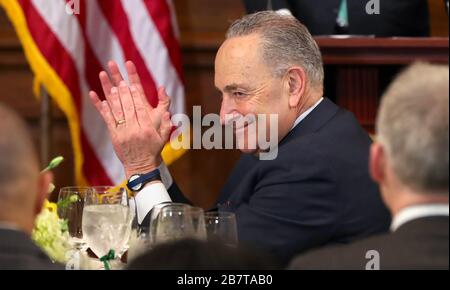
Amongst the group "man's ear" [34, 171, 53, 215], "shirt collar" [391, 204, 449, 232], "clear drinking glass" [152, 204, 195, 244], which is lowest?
"clear drinking glass" [152, 204, 195, 244]

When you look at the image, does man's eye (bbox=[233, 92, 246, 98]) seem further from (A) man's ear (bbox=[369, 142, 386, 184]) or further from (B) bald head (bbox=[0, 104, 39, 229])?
(B) bald head (bbox=[0, 104, 39, 229])

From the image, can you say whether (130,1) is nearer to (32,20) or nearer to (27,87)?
(32,20)

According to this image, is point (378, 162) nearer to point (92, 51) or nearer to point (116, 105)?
point (116, 105)

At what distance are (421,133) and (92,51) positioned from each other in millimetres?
3132

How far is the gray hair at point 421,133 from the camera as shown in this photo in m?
1.49

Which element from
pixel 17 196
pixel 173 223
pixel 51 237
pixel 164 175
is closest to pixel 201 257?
pixel 17 196

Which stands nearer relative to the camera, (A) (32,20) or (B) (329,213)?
(B) (329,213)

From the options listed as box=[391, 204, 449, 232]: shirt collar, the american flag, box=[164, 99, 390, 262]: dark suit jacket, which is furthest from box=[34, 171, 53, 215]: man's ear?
the american flag

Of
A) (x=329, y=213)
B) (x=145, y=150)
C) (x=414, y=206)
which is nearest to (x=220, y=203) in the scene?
(x=145, y=150)

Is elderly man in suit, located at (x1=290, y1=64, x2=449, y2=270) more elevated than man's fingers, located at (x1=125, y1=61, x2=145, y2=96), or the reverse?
man's fingers, located at (x1=125, y1=61, x2=145, y2=96)

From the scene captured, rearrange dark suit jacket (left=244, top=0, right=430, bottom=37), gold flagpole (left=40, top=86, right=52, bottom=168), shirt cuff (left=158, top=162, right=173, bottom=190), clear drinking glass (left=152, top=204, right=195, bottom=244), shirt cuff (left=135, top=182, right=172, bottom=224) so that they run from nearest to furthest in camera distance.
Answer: clear drinking glass (left=152, top=204, right=195, bottom=244)
shirt cuff (left=135, top=182, right=172, bottom=224)
shirt cuff (left=158, top=162, right=173, bottom=190)
dark suit jacket (left=244, top=0, right=430, bottom=37)
gold flagpole (left=40, top=86, right=52, bottom=168)

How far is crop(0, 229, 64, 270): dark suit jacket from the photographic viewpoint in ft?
4.84

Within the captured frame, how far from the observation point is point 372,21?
4281 mm
